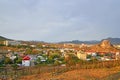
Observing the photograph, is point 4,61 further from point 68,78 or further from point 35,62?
point 68,78

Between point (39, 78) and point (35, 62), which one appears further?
point (35, 62)

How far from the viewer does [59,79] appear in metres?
30.0

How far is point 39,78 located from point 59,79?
8.61 ft

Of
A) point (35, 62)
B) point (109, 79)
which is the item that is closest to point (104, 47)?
point (35, 62)

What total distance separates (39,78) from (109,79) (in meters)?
7.16

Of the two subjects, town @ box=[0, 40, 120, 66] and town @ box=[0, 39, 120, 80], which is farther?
town @ box=[0, 40, 120, 66]

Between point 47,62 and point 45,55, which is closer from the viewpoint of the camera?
point 47,62

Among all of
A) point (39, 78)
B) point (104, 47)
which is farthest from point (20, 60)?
point (104, 47)

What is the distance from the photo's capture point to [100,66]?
46406mm

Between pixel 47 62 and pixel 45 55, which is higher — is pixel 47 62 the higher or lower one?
the lower one

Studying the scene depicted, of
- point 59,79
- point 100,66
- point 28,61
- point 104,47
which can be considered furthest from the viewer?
point 104,47

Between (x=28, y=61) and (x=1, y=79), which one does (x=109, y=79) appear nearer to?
(x=1, y=79)

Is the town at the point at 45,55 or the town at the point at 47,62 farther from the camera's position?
the town at the point at 45,55

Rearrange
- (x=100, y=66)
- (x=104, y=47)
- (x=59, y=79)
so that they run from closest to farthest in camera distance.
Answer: (x=59, y=79), (x=100, y=66), (x=104, y=47)
